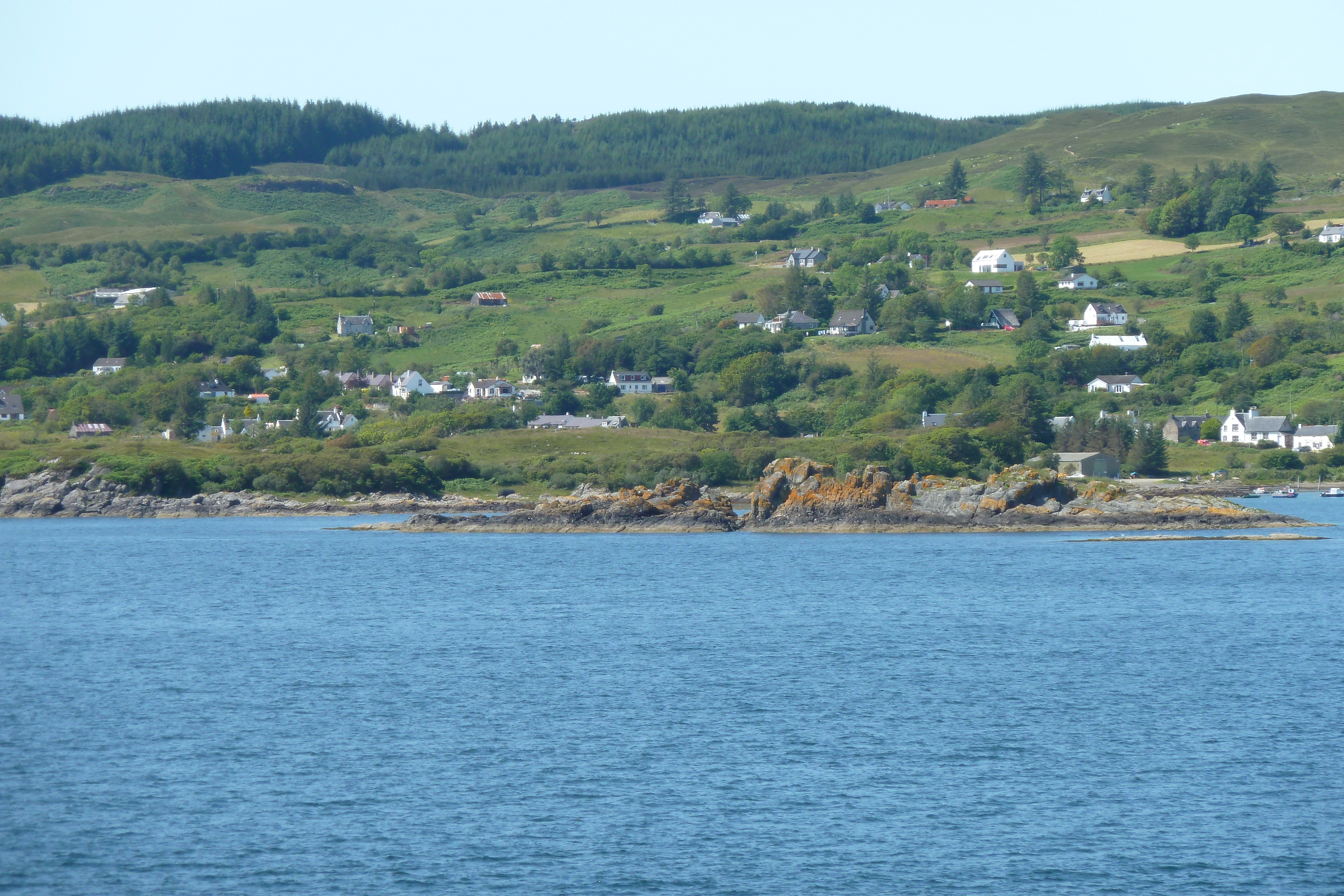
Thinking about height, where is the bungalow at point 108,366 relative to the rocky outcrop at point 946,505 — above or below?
above

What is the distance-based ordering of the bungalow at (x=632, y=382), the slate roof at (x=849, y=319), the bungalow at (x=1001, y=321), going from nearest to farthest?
1. the bungalow at (x=632, y=382)
2. the bungalow at (x=1001, y=321)
3. the slate roof at (x=849, y=319)

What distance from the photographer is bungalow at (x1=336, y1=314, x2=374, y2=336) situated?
135 meters

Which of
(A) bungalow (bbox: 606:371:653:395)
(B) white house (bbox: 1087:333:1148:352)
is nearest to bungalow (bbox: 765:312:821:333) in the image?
(A) bungalow (bbox: 606:371:653:395)

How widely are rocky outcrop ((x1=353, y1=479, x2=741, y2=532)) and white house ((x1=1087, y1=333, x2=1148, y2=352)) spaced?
54001 millimetres

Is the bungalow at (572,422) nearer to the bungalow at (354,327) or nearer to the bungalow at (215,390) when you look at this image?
the bungalow at (215,390)

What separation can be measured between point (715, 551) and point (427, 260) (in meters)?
123

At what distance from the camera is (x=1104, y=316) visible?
12244 centimetres

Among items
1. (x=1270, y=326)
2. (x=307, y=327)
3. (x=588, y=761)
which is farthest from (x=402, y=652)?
(x=307, y=327)

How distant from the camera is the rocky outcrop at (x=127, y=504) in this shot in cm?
8344

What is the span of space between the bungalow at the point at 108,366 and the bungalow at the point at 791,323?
197 feet

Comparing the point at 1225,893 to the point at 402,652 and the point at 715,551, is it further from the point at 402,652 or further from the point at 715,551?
the point at 715,551

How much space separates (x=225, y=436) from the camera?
4176 inches

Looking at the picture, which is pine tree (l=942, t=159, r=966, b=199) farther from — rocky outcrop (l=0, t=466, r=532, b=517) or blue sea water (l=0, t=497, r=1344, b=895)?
blue sea water (l=0, t=497, r=1344, b=895)

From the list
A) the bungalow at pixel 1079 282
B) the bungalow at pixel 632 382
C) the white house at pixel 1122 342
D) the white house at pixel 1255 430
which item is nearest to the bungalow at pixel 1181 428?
the white house at pixel 1255 430
